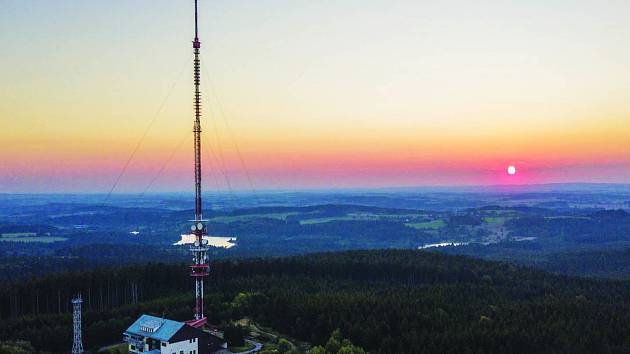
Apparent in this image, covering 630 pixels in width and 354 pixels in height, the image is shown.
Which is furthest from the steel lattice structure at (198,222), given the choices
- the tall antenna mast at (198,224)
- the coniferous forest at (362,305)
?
the coniferous forest at (362,305)

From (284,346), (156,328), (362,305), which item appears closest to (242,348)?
(284,346)

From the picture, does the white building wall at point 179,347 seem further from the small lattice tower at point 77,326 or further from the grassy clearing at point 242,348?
the small lattice tower at point 77,326

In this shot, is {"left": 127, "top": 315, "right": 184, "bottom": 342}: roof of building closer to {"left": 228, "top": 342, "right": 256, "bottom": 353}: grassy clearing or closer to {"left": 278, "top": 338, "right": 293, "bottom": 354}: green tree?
{"left": 228, "top": 342, "right": 256, "bottom": 353}: grassy clearing

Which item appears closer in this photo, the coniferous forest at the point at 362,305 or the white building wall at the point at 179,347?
the white building wall at the point at 179,347

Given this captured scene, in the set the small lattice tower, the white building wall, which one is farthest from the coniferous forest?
the white building wall

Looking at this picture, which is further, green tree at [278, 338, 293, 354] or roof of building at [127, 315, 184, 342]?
green tree at [278, 338, 293, 354]

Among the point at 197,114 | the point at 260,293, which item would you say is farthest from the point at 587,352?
the point at 197,114
